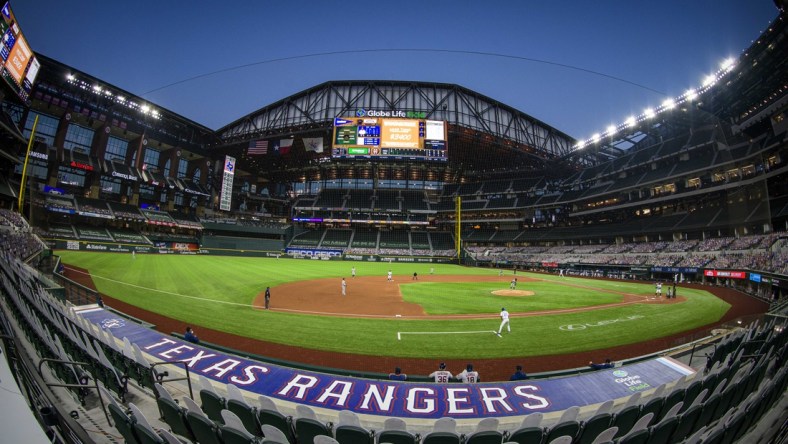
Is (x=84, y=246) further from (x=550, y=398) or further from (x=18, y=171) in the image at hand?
(x=550, y=398)

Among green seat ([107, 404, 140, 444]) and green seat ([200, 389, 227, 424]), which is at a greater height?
green seat ([107, 404, 140, 444])

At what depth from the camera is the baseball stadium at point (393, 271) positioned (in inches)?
197

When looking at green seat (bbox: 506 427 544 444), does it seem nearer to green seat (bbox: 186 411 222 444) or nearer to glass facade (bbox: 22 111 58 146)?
green seat (bbox: 186 411 222 444)

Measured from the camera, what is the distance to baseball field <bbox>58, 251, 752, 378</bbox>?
41.0 feet

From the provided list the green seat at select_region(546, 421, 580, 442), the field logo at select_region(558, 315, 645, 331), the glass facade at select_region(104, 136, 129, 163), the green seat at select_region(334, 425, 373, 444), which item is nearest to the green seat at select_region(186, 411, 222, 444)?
the green seat at select_region(334, 425, 373, 444)

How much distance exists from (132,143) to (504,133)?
7920 cm

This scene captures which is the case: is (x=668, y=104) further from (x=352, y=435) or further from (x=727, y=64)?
(x=352, y=435)

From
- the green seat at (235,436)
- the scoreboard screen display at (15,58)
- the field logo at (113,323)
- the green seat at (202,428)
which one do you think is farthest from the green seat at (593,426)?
the scoreboard screen display at (15,58)

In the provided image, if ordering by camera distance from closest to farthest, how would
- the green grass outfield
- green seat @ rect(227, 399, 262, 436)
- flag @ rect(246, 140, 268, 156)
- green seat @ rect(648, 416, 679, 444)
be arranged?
green seat @ rect(648, 416, 679, 444), green seat @ rect(227, 399, 262, 436), the green grass outfield, flag @ rect(246, 140, 268, 156)

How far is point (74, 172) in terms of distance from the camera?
54938 millimetres

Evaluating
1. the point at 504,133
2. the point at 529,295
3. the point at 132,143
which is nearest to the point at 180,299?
the point at 529,295

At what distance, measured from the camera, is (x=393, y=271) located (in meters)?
48.4

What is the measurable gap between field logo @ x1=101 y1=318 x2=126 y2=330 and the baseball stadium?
69 mm

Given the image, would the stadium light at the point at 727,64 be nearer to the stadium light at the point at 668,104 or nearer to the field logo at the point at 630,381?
the stadium light at the point at 668,104
